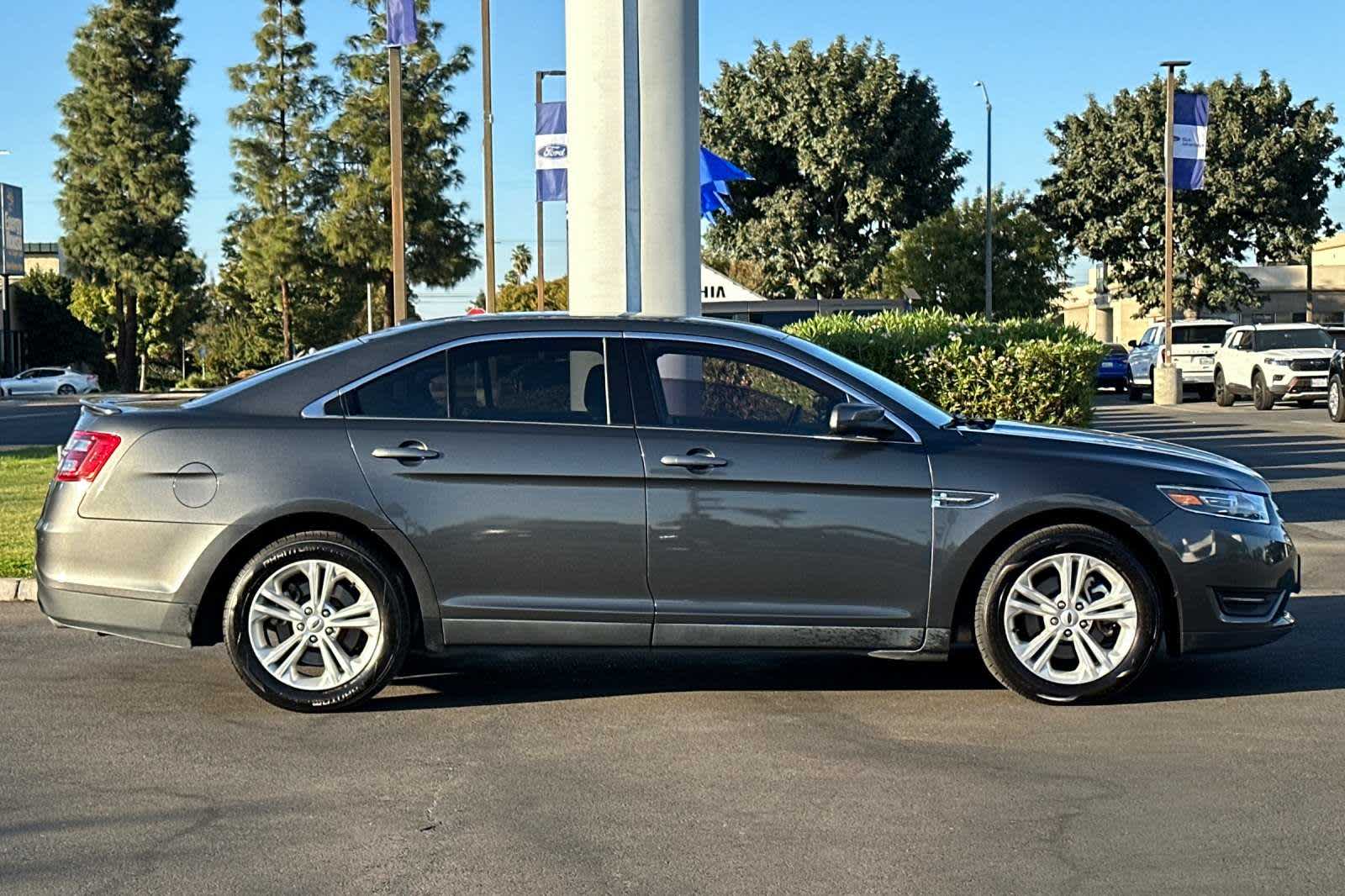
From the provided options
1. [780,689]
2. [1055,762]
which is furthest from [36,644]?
[1055,762]

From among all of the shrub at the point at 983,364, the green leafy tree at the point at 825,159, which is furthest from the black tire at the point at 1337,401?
the green leafy tree at the point at 825,159

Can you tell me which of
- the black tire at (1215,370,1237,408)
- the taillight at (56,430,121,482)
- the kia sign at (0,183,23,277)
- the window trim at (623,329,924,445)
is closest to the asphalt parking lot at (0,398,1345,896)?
the taillight at (56,430,121,482)

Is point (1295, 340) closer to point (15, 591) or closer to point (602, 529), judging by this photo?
point (15, 591)

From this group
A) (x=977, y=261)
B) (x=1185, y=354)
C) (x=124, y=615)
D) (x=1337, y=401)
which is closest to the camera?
(x=124, y=615)

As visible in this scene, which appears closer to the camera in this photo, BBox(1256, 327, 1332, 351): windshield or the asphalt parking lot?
the asphalt parking lot

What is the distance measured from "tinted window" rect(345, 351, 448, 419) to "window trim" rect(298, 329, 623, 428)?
0.02 metres

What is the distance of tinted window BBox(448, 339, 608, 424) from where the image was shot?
22.2 feet

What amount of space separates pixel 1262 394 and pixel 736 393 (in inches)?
1110

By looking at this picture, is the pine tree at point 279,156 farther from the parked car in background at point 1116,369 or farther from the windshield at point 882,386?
the windshield at point 882,386

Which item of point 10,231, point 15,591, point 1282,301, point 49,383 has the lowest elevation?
point 15,591

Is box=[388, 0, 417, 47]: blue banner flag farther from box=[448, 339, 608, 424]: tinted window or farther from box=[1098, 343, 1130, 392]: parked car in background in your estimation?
box=[1098, 343, 1130, 392]: parked car in background

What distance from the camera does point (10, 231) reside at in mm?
75250

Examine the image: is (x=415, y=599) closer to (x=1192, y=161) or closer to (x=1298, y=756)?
(x=1298, y=756)

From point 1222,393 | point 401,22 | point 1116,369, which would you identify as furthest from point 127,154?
point 401,22
